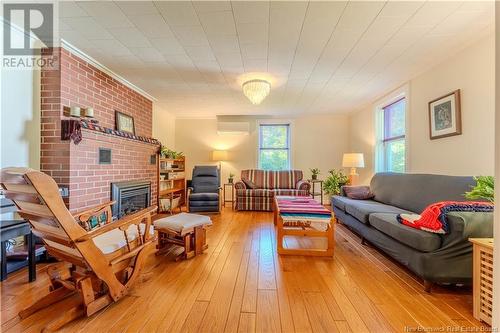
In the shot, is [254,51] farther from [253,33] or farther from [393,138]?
[393,138]

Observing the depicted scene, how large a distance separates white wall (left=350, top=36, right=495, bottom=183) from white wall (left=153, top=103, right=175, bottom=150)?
4.60 metres

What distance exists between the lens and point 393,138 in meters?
3.98

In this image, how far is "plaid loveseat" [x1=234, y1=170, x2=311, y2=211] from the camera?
4.79 meters

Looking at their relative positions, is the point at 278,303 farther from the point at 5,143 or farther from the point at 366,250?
the point at 5,143

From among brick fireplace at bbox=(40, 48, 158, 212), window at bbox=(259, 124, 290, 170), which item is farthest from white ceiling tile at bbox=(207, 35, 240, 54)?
window at bbox=(259, 124, 290, 170)

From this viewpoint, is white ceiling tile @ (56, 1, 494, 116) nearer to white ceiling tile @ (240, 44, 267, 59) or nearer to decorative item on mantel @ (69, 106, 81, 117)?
white ceiling tile @ (240, 44, 267, 59)

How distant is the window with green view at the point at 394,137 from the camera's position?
12.3ft

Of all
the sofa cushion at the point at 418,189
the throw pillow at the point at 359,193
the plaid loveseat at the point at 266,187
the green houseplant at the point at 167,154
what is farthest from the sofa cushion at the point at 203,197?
→ the sofa cushion at the point at 418,189

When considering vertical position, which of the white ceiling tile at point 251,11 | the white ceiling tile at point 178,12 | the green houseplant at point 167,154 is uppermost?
the white ceiling tile at point 178,12

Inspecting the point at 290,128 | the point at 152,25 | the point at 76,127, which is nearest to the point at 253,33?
the point at 152,25

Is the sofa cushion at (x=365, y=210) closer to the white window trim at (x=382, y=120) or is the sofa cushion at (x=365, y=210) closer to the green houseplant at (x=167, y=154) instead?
the white window trim at (x=382, y=120)

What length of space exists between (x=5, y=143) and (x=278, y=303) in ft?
9.13

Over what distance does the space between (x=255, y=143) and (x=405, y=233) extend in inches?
168

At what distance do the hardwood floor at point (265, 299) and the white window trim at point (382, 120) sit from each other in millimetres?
1968
